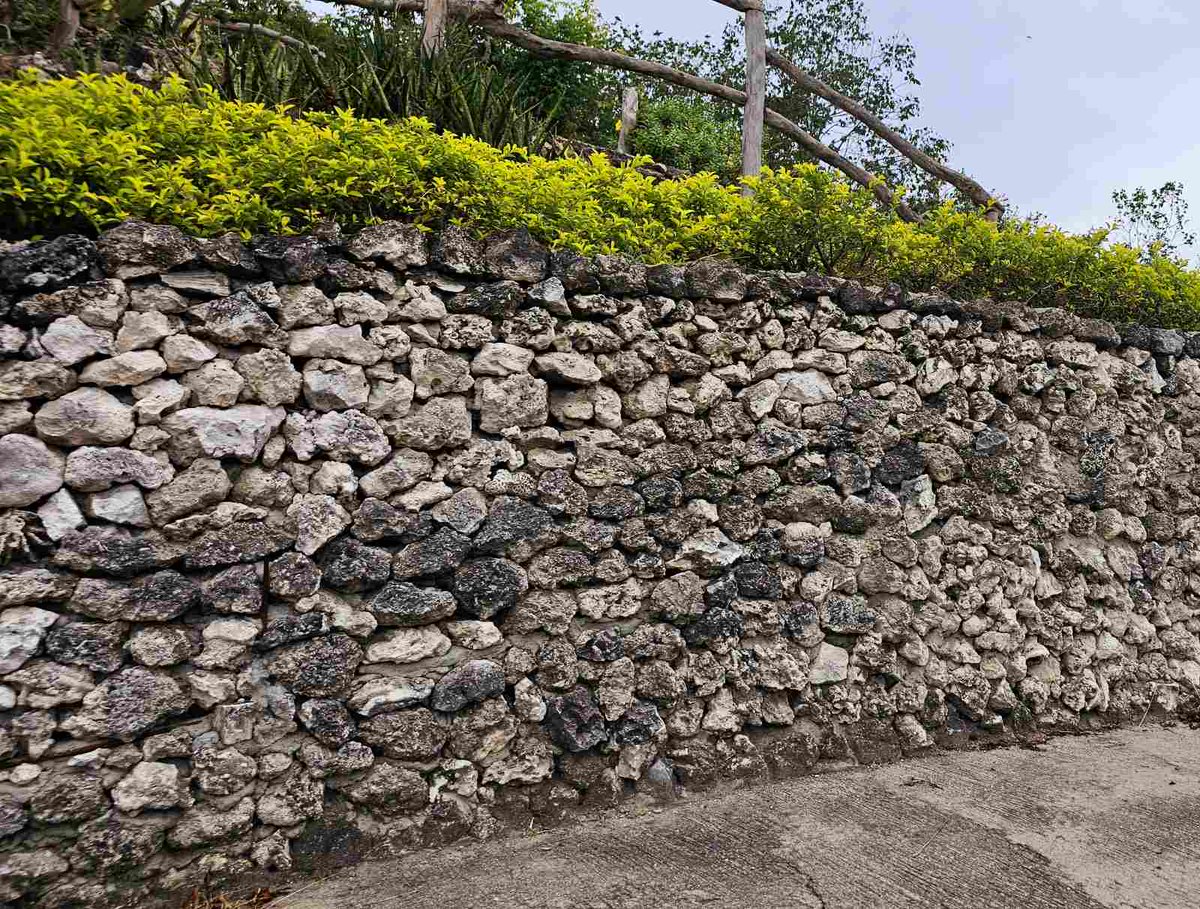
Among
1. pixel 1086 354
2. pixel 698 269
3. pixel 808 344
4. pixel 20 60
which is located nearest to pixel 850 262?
pixel 808 344

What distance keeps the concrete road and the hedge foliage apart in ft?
8.10

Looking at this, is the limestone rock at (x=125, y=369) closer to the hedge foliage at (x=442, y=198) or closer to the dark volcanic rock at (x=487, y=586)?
the hedge foliage at (x=442, y=198)

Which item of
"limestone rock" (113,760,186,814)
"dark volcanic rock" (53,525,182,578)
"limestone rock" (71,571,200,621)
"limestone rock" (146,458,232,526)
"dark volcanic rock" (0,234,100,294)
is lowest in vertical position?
"limestone rock" (113,760,186,814)

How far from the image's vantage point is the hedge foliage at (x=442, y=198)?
299 cm

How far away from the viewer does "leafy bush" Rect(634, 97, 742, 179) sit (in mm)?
9594

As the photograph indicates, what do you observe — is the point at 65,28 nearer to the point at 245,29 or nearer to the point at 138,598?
the point at 245,29

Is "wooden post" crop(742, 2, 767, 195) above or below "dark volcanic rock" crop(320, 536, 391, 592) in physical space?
above

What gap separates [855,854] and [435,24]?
585 cm

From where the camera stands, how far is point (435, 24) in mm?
6199

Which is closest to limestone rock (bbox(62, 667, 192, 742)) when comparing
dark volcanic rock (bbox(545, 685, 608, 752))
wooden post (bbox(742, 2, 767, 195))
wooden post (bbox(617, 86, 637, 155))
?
dark volcanic rock (bbox(545, 685, 608, 752))

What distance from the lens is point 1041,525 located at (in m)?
4.89

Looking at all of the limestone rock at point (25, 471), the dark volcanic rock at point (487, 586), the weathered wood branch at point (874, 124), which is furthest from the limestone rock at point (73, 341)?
the weathered wood branch at point (874, 124)

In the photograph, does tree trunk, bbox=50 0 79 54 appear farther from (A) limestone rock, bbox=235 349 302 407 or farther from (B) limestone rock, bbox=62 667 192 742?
(B) limestone rock, bbox=62 667 192 742

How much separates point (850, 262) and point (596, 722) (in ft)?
9.17
